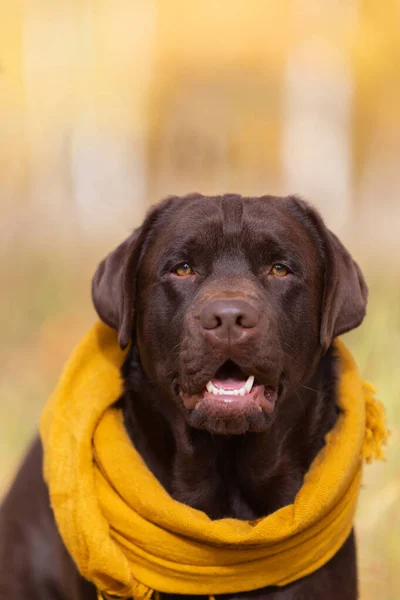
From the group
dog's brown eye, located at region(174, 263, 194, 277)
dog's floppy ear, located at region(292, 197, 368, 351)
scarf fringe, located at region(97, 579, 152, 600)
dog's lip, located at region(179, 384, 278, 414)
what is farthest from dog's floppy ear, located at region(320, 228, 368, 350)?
scarf fringe, located at region(97, 579, 152, 600)

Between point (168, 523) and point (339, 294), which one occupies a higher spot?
point (339, 294)

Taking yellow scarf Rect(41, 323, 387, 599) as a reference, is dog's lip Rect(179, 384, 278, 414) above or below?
above

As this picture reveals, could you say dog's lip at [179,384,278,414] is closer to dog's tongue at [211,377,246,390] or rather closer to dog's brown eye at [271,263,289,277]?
dog's tongue at [211,377,246,390]

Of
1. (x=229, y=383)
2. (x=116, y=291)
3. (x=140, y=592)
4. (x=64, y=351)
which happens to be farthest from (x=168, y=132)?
(x=140, y=592)

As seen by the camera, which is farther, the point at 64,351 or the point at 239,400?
the point at 64,351

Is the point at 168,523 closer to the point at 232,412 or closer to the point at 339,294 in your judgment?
the point at 232,412

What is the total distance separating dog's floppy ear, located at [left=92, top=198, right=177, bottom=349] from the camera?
2.13 meters

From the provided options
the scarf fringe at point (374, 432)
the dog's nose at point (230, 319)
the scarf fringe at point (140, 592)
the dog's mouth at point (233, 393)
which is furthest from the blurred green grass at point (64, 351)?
the dog's nose at point (230, 319)

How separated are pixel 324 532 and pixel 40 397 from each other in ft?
7.21

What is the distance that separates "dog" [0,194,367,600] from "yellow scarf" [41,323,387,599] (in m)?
0.07

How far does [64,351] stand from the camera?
4.16m

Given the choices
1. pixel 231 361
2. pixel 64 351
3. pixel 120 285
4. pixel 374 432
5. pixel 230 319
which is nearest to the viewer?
pixel 230 319

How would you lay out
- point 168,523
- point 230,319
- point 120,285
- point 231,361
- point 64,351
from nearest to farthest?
point 230,319
point 231,361
point 168,523
point 120,285
point 64,351

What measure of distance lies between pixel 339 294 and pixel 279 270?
0.18 meters
